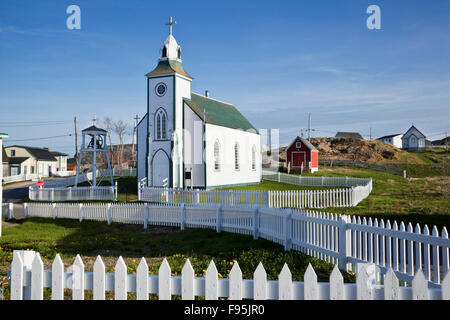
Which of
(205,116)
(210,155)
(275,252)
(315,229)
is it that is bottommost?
(275,252)

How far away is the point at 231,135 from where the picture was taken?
115 feet

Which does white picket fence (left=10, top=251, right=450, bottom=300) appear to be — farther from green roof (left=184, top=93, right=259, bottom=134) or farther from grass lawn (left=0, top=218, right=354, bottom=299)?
green roof (left=184, top=93, right=259, bottom=134)

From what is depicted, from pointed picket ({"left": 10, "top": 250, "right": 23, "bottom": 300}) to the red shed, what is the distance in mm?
46502

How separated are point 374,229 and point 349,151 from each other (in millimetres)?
69661

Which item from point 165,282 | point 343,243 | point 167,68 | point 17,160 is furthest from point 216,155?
point 17,160

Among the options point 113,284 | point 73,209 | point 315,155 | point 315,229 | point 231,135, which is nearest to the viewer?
point 113,284

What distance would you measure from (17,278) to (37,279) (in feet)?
0.74

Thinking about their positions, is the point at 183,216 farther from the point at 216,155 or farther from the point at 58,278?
the point at 216,155

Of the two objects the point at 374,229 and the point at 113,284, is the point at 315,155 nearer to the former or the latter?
the point at 374,229

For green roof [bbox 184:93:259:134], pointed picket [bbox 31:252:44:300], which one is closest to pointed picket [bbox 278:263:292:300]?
pointed picket [bbox 31:252:44:300]

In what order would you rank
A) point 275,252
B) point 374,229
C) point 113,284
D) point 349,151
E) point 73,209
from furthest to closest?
point 349,151 < point 73,209 < point 275,252 < point 374,229 < point 113,284

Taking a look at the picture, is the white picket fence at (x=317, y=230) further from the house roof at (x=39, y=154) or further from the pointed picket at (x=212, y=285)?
the house roof at (x=39, y=154)

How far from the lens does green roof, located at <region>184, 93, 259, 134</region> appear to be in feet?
103
